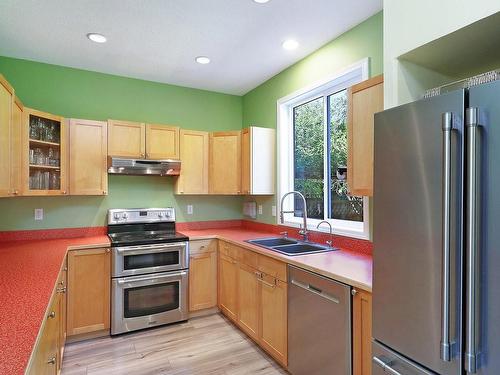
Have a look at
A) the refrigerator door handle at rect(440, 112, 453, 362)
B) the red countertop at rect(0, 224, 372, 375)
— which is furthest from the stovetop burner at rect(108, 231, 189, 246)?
the refrigerator door handle at rect(440, 112, 453, 362)

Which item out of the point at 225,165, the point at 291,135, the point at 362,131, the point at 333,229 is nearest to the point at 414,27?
the point at 362,131

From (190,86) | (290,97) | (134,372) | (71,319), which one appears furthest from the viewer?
(190,86)

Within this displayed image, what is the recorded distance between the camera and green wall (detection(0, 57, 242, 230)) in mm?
3062

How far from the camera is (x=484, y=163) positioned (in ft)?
3.28

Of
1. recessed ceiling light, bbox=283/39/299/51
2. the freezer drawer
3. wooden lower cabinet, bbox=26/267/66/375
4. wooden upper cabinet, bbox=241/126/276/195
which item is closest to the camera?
wooden lower cabinet, bbox=26/267/66/375

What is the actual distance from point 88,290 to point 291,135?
2636 millimetres

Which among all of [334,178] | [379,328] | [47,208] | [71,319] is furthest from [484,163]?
[47,208]

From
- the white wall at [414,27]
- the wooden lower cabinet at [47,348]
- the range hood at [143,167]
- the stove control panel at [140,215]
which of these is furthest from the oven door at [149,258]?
the white wall at [414,27]

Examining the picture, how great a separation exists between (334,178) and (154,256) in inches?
77.4

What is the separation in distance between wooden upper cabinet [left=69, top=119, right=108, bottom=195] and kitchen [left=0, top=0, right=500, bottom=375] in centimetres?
2

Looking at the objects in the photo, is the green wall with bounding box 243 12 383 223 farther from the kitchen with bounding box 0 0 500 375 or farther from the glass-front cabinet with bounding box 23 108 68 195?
the glass-front cabinet with bounding box 23 108 68 195

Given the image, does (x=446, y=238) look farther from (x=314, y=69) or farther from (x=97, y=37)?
(x=97, y=37)

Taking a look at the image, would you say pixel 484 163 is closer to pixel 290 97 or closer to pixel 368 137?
pixel 368 137

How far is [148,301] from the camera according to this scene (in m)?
3.02
